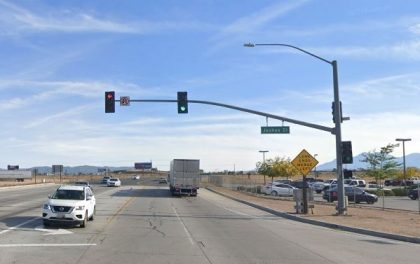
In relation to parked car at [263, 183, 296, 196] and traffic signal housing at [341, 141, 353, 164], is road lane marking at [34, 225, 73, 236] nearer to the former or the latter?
traffic signal housing at [341, 141, 353, 164]

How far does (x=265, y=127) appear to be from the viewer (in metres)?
32.4

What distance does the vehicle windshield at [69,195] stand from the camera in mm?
21750

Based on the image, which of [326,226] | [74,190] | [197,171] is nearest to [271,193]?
[197,171]

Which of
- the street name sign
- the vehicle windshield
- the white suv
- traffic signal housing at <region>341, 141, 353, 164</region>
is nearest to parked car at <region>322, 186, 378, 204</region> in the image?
traffic signal housing at <region>341, 141, 353, 164</region>

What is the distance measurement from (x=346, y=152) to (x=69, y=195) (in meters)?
14.5

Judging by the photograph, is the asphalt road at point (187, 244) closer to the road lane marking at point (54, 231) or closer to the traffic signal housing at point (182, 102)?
the road lane marking at point (54, 231)

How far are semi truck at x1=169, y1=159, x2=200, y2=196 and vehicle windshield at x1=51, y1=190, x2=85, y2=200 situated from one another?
101 feet

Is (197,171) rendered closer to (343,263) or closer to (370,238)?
(370,238)

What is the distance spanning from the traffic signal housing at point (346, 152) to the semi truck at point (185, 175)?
2497 centimetres

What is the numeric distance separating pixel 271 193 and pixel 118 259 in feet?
155

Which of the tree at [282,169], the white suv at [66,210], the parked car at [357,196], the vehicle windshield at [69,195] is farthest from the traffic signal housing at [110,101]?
the tree at [282,169]

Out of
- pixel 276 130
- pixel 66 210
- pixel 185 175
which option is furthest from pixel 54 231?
pixel 185 175

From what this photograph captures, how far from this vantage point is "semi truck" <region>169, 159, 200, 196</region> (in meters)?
53.0

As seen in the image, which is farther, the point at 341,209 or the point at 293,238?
the point at 341,209
